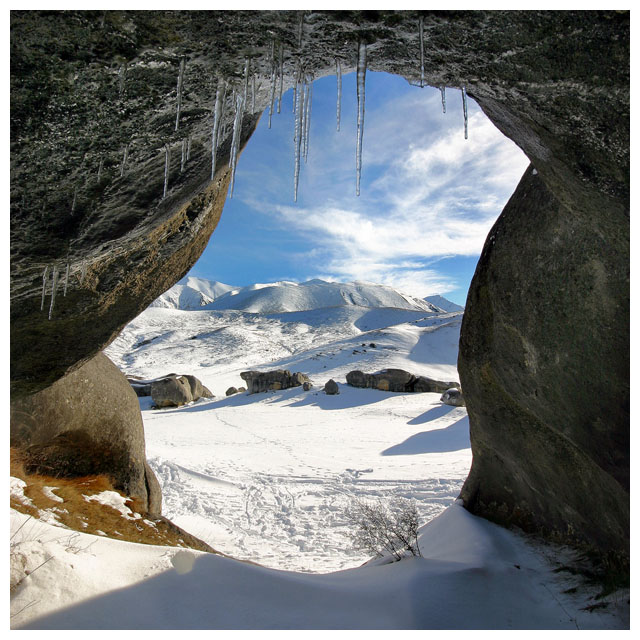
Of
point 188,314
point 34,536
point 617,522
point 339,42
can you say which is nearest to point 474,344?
point 617,522

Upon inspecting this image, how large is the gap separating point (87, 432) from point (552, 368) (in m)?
6.79

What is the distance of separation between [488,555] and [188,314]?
67.2 m

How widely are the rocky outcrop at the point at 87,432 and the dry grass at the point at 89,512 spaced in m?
0.23

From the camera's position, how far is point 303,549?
631 cm

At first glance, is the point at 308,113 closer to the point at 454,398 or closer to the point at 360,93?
the point at 360,93

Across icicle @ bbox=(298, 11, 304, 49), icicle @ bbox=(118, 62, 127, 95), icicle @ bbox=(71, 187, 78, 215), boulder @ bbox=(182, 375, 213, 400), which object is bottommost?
boulder @ bbox=(182, 375, 213, 400)

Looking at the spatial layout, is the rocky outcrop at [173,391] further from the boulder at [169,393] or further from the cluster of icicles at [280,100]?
the cluster of icicles at [280,100]

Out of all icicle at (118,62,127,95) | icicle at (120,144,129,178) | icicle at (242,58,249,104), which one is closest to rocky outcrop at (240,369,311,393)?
icicle at (120,144,129,178)

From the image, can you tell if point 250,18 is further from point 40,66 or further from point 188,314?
point 188,314

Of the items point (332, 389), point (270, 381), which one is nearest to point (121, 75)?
point (332, 389)

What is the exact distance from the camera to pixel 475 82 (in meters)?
2.72

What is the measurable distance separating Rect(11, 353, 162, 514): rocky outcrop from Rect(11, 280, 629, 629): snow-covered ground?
1337 mm

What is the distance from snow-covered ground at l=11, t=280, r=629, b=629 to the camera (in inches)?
131

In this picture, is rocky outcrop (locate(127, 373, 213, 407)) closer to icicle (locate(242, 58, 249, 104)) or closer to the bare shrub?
the bare shrub
